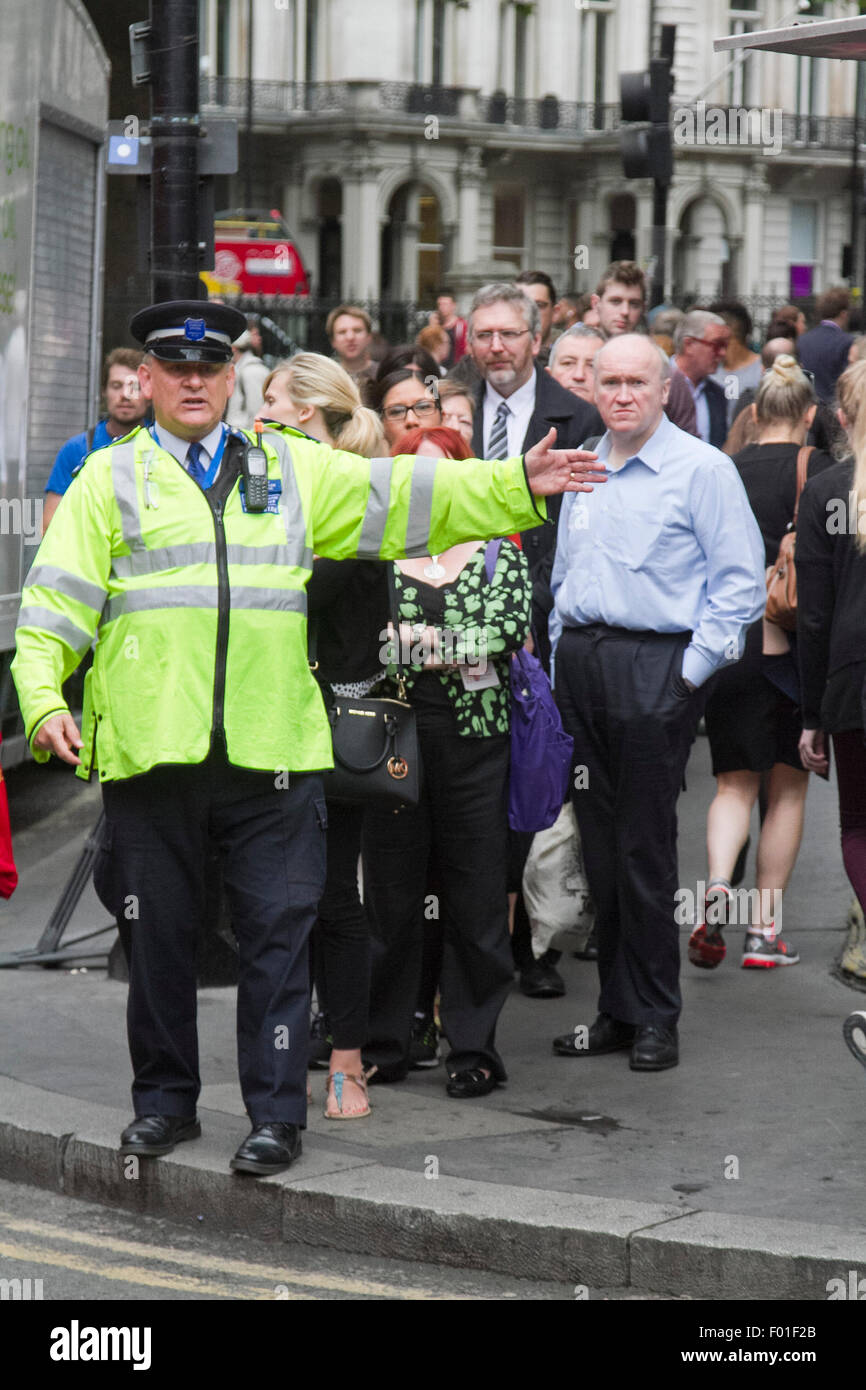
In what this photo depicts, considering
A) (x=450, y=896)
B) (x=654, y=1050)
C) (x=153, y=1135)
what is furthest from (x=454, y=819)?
(x=153, y=1135)

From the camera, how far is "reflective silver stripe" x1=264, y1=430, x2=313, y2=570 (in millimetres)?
5055

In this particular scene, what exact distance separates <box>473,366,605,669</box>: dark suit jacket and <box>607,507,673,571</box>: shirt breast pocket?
72cm

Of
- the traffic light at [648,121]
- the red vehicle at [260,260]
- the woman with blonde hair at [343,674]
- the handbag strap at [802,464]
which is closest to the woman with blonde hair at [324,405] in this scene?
the woman with blonde hair at [343,674]

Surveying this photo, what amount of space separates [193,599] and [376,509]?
1.64 feet

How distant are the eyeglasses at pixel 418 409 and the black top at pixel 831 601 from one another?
110 centimetres

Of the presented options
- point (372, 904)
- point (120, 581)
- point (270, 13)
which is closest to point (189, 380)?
point (120, 581)

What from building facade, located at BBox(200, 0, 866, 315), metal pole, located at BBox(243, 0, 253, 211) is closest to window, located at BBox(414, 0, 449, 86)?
building facade, located at BBox(200, 0, 866, 315)

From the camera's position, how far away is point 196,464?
16.6 ft

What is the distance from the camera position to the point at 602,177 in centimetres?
5641

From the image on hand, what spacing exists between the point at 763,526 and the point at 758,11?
5114 centimetres

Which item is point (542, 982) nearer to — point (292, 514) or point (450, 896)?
point (450, 896)

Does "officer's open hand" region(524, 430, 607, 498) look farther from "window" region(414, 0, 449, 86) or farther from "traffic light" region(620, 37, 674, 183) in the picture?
"window" region(414, 0, 449, 86)

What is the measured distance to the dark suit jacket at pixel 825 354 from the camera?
12312mm

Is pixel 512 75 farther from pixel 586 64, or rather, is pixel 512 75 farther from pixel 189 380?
pixel 189 380
